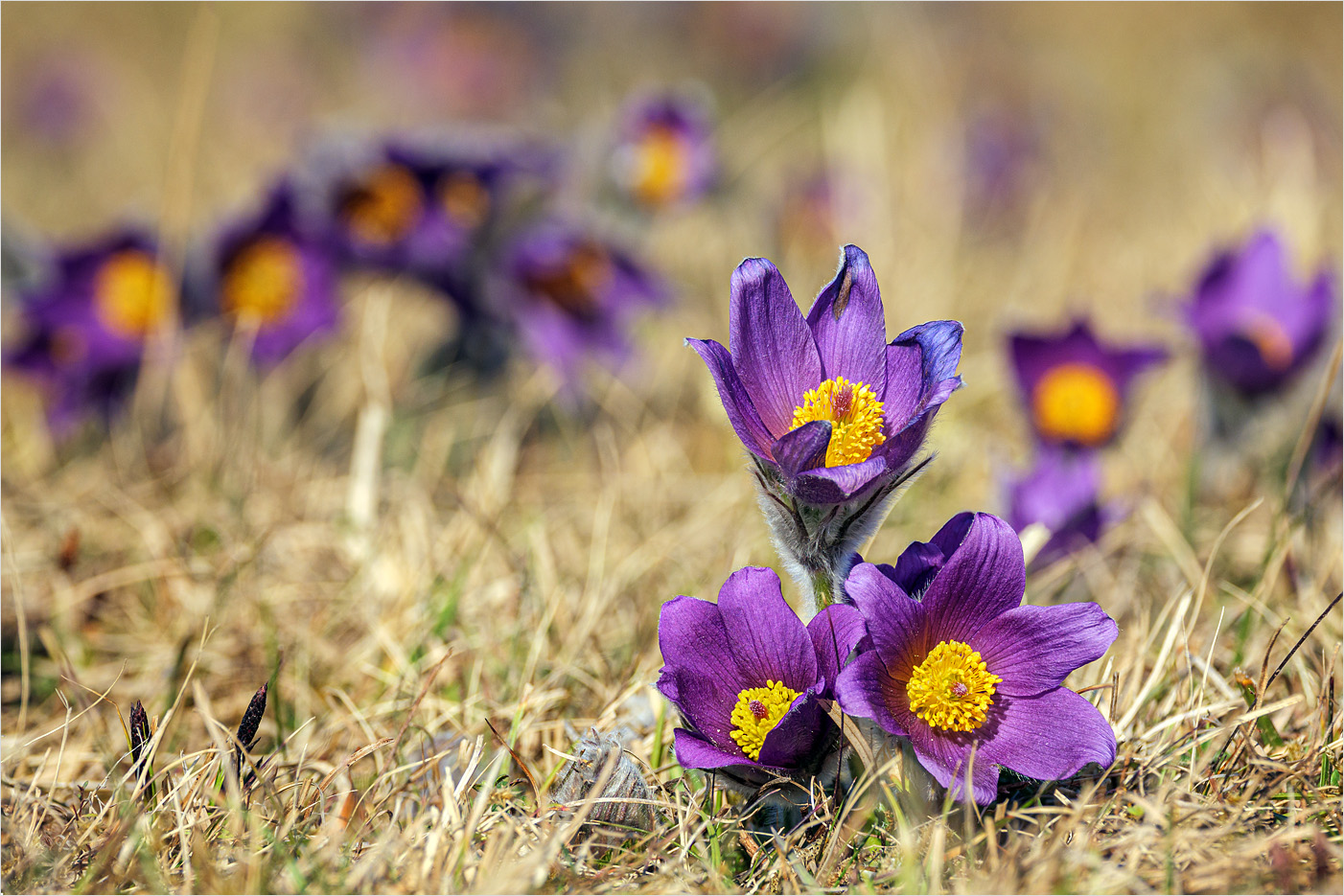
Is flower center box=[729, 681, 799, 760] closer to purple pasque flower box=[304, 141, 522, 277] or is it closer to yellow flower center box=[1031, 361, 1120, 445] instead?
yellow flower center box=[1031, 361, 1120, 445]

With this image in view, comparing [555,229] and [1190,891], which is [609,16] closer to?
[555,229]

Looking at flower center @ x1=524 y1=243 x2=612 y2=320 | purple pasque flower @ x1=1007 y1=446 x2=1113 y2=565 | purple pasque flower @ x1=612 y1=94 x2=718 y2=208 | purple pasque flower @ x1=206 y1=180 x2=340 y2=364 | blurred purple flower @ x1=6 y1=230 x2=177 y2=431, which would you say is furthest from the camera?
purple pasque flower @ x1=612 y1=94 x2=718 y2=208

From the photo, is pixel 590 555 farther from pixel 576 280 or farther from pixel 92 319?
pixel 92 319

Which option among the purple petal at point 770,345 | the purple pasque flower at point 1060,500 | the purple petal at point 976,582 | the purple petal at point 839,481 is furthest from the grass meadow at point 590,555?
the purple petal at point 770,345

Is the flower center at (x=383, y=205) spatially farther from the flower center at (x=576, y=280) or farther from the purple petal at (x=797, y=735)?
the purple petal at (x=797, y=735)

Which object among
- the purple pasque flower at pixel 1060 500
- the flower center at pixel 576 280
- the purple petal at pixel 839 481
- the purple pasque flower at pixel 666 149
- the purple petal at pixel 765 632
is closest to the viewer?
the purple petal at pixel 839 481

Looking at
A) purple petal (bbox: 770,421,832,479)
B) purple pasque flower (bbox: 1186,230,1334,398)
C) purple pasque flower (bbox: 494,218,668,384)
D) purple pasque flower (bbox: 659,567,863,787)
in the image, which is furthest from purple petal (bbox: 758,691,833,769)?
purple pasque flower (bbox: 494,218,668,384)

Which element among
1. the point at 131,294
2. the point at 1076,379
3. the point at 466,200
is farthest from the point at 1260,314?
the point at 131,294
